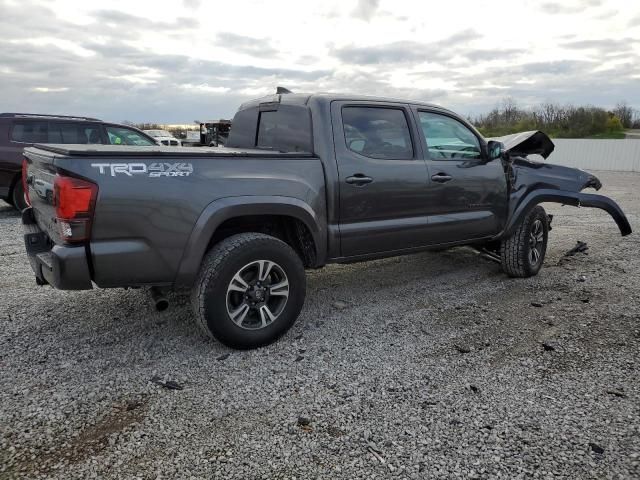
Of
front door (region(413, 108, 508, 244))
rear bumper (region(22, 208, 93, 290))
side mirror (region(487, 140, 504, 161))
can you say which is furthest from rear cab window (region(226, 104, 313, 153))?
side mirror (region(487, 140, 504, 161))

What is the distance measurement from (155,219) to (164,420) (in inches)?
47.5

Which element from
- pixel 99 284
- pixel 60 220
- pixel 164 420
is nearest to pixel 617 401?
pixel 164 420

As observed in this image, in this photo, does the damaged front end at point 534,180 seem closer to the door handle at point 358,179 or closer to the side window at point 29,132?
the door handle at point 358,179

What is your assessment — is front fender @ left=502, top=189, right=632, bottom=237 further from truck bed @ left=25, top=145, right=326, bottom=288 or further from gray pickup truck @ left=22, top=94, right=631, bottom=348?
truck bed @ left=25, top=145, right=326, bottom=288

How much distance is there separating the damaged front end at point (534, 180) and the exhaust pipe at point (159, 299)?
11.5 ft

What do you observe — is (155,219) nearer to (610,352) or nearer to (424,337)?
(424,337)

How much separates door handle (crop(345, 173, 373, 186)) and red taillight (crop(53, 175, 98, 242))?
1.88m

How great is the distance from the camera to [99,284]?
310cm

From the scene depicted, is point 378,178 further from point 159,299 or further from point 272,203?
point 159,299

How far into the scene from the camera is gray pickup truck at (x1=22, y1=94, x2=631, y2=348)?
304cm

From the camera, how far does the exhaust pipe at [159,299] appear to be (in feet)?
11.4

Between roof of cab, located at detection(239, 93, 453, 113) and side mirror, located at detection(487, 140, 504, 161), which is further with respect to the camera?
side mirror, located at detection(487, 140, 504, 161)

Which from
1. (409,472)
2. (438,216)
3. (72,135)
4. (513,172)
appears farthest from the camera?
(72,135)

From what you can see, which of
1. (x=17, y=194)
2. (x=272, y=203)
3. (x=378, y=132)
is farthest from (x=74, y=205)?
(x=17, y=194)
